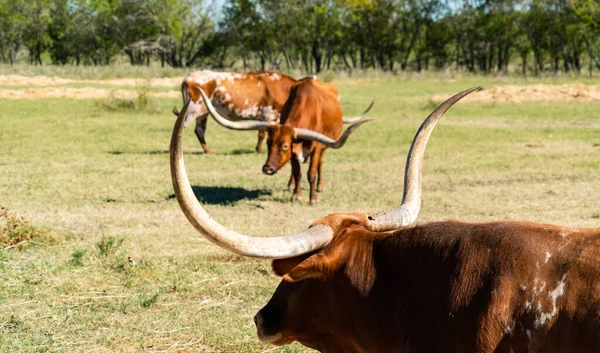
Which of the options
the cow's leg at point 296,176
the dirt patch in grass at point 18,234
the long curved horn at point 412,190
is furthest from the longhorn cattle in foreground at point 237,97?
the long curved horn at point 412,190

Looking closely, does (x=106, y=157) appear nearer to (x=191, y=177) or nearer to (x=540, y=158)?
(x=191, y=177)

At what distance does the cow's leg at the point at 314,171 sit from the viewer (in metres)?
10.3

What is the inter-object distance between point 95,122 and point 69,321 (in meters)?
15.8

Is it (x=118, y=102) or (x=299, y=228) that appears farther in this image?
(x=118, y=102)

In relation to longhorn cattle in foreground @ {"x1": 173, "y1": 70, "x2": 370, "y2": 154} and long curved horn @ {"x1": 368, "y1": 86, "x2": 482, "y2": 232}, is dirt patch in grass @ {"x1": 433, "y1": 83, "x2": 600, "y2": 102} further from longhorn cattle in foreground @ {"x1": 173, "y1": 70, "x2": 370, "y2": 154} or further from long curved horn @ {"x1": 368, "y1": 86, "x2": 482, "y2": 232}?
long curved horn @ {"x1": 368, "y1": 86, "x2": 482, "y2": 232}

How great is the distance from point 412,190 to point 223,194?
7422 millimetres

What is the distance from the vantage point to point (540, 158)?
13.6 meters

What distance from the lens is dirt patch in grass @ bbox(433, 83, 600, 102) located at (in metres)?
26.9

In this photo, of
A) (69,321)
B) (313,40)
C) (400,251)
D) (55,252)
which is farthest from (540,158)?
(313,40)

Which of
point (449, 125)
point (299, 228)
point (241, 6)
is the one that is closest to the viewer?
point (299, 228)

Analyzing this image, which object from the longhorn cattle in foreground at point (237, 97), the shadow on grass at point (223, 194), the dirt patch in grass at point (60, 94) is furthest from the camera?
the dirt patch in grass at point (60, 94)

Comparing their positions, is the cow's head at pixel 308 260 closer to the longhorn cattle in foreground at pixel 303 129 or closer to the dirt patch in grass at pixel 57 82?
the longhorn cattle in foreground at pixel 303 129

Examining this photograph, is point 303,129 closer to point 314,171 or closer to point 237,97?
point 314,171

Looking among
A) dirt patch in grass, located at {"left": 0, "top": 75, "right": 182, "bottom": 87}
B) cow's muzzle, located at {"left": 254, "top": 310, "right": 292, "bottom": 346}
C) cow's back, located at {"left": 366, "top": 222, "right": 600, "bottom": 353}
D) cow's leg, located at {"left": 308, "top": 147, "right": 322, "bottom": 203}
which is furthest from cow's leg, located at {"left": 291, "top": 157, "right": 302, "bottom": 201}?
dirt patch in grass, located at {"left": 0, "top": 75, "right": 182, "bottom": 87}
